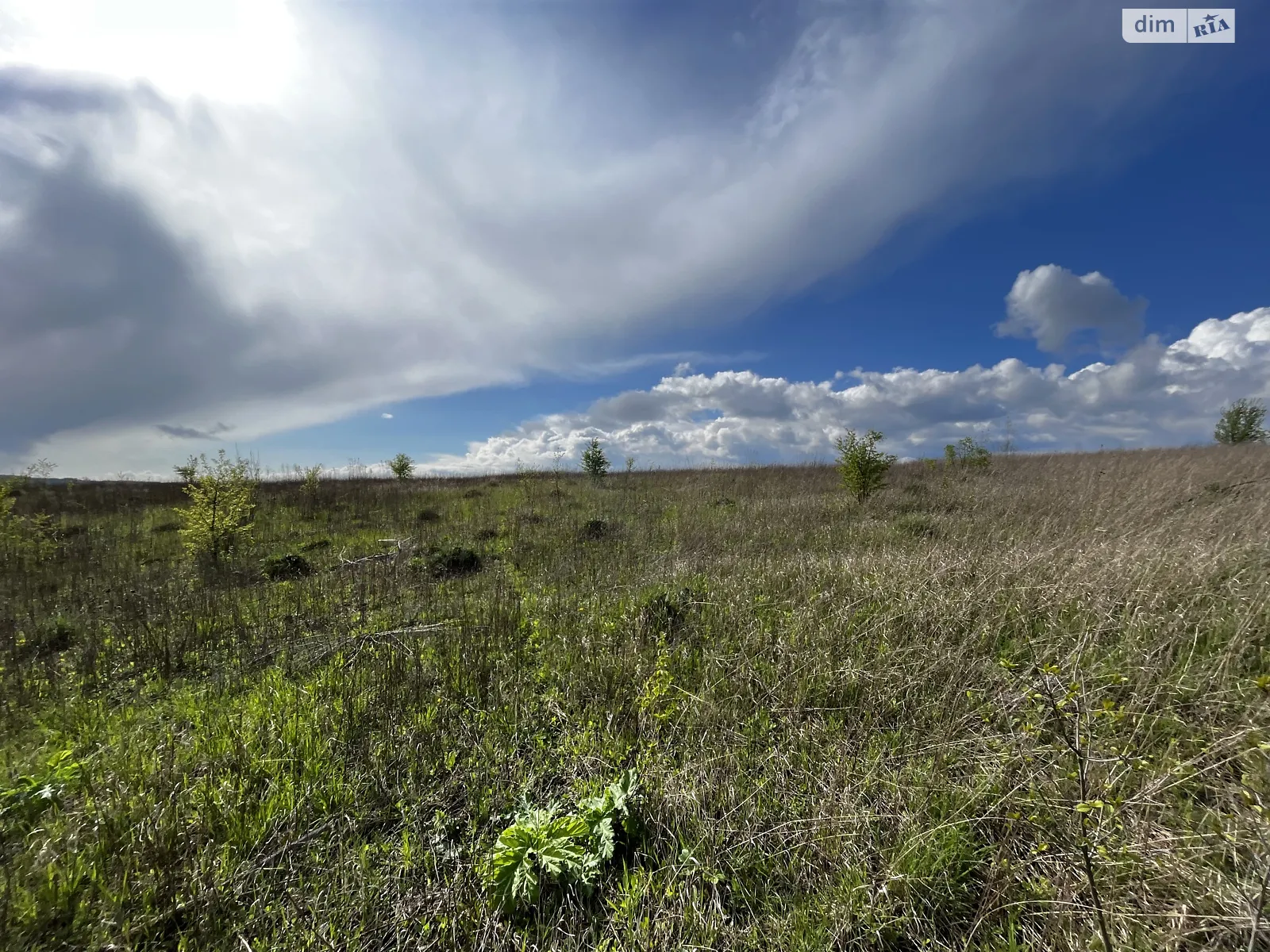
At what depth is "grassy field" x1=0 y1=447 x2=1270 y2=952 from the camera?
1846mm

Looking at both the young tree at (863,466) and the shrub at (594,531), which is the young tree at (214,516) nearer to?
the shrub at (594,531)

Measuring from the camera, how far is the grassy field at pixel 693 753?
1.85 m

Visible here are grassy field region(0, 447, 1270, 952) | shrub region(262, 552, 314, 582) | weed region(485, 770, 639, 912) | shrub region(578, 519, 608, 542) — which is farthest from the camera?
shrub region(578, 519, 608, 542)

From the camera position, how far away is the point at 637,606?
16.1ft

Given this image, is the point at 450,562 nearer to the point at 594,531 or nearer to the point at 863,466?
the point at 594,531

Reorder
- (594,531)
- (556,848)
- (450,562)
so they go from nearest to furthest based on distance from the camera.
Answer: (556,848) < (450,562) < (594,531)

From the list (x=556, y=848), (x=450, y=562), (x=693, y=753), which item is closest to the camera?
(x=556, y=848)

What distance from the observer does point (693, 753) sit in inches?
107

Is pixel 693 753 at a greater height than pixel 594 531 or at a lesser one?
lesser

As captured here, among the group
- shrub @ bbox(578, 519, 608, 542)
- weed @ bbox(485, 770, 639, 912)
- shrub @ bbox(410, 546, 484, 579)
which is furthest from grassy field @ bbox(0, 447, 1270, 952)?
shrub @ bbox(578, 519, 608, 542)

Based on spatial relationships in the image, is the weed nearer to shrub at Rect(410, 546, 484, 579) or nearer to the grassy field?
the grassy field

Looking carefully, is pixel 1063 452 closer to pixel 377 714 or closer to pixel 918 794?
pixel 918 794

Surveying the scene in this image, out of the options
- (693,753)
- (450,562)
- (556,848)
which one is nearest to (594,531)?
(450,562)

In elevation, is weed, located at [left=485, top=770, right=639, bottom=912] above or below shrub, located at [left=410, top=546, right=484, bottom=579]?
below
